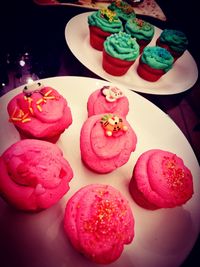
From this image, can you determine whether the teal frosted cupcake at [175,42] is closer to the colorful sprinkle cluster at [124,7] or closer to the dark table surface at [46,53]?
the dark table surface at [46,53]

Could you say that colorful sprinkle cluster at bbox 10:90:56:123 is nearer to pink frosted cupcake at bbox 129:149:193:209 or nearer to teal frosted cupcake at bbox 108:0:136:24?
pink frosted cupcake at bbox 129:149:193:209

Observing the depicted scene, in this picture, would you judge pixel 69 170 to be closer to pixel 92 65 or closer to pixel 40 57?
pixel 92 65

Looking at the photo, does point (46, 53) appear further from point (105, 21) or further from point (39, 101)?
point (39, 101)

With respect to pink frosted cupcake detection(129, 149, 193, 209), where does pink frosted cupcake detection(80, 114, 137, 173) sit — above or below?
above

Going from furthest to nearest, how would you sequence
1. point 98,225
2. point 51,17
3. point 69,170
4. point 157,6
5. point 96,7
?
point 157,6
point 96,7
point 51,17
point 69,170
point 98,225

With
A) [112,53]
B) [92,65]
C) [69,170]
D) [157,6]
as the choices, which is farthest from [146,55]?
[69,170]

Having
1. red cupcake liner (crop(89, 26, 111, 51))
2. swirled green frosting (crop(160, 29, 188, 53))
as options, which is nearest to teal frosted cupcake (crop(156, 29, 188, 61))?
swirled green frosting (crop(160, 29, 188, 53))
